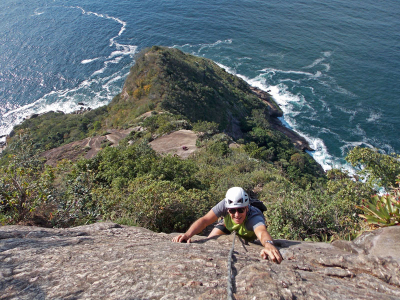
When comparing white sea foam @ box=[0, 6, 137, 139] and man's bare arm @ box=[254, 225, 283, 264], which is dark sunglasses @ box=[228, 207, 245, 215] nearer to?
man's bare arm @ box=[254, 225, 283, 264]

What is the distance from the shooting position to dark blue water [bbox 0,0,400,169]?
49812mm

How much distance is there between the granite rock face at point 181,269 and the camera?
3.59 m

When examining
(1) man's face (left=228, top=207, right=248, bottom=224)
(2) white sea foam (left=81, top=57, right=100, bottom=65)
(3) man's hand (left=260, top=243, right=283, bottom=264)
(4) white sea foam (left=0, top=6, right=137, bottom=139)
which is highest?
(1) man's face (left=228, top=207, right=248, bottom=224)

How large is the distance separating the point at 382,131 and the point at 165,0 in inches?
3088

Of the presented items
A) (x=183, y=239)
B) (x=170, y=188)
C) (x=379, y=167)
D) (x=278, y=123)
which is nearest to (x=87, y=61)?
(x=278, y=123)

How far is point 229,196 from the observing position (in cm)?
501

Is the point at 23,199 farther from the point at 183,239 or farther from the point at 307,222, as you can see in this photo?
the point at 307,222

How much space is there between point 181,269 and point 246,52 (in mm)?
69716

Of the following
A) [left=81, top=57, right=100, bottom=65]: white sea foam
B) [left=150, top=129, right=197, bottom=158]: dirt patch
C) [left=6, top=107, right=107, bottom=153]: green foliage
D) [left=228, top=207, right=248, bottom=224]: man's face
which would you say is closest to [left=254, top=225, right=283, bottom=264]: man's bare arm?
[left=228, top=207, right=248, bottom=224]: man's face

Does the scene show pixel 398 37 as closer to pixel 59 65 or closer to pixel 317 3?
pixel 317 3

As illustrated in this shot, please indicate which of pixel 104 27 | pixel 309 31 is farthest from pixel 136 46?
pixel 309 31

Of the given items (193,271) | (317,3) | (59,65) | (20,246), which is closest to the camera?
(193,271)

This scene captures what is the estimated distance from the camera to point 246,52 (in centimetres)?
6825

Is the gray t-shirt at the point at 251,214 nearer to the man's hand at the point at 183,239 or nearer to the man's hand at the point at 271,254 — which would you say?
the man's hand at the point at 271,254
